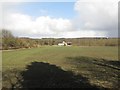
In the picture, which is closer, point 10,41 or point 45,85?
point 45,85

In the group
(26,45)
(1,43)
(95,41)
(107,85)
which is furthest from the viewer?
(95,41)

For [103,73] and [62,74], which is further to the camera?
[103,73]

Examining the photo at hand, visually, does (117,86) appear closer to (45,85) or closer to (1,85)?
(45,85)

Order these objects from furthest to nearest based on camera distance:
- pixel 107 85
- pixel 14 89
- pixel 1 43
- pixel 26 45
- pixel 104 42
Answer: pixel 104 42, pixel 26 45, pixel 1 43, pixel 107 85, pixel 14 89

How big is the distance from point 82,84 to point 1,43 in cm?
6304

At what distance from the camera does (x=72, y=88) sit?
13.7m

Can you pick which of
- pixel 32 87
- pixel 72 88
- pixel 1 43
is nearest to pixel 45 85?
pixel 32 87

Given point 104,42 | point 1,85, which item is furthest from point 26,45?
point 1,85

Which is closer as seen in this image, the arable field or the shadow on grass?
the arable field

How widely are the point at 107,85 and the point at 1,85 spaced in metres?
6.34

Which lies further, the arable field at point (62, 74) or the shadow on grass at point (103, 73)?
the shadow on grass at point (103, 73)

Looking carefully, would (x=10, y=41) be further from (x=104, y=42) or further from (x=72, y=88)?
(x=72, y=88)

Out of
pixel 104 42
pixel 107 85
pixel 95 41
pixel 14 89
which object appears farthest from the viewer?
pixel 95 41

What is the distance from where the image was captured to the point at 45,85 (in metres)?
14.8
